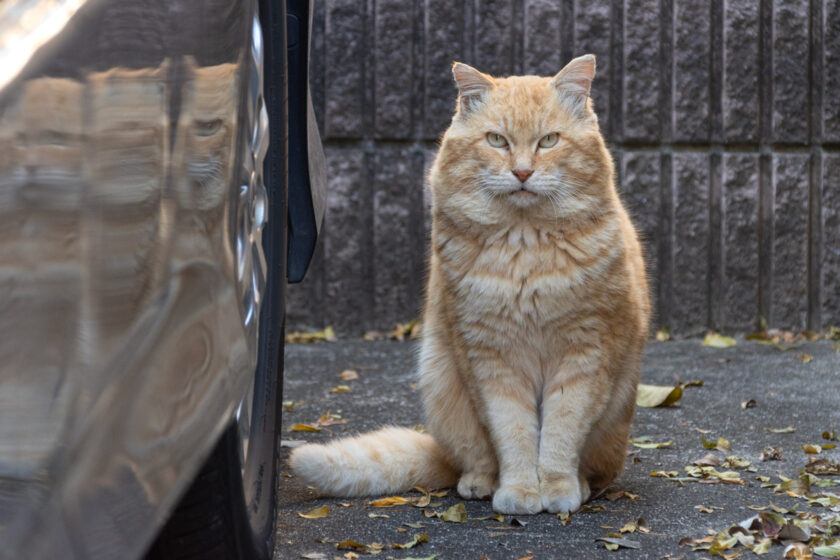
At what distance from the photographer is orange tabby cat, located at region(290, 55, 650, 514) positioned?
2.37 metres

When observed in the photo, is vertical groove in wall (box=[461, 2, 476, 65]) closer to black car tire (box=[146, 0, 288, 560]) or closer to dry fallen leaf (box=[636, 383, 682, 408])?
dry fallen leaf (box=[636, 383, 682, 408])

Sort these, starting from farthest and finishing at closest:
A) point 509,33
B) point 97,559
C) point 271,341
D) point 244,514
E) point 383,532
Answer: point 509,33 → point 383,532 → point 271,341 → point 244,514 → point 97,559

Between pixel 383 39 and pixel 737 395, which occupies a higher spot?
pixel 383 39

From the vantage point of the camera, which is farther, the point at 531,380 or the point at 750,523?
the point at 531,380

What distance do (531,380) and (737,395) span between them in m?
1.60

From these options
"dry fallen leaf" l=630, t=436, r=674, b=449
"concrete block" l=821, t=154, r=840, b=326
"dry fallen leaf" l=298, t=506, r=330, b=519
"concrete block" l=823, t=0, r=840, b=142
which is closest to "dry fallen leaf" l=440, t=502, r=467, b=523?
"dry fallen leaf" l=298, t=506, r=330, b=519

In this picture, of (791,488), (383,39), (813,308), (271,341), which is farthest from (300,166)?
(813,308)

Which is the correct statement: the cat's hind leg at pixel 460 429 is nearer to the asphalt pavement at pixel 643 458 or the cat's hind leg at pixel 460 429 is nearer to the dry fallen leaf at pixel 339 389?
the asphalt pavement at pixel 643 458

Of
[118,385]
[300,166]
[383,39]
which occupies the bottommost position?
[118,385]

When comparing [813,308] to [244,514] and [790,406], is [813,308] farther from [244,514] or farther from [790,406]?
[244,514]

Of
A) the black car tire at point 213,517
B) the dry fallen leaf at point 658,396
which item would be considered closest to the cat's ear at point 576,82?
the dry fallen leaf at point 658,396

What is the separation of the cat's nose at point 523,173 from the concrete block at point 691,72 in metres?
2.77

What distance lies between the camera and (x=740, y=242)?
5.01m

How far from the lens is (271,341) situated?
1.77 meters
